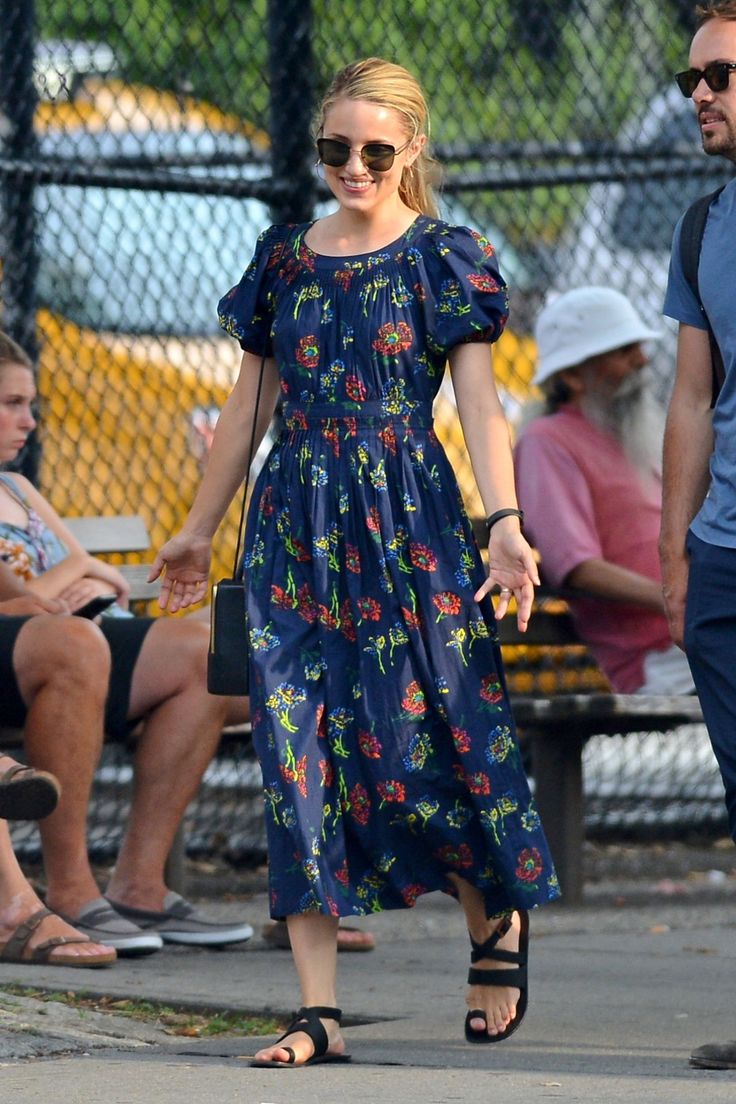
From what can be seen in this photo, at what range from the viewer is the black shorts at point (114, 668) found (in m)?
4.92

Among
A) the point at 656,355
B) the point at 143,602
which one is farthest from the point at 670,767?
the point at 143,602

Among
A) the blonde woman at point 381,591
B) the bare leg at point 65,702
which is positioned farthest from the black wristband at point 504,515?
the bare leg at point 65,702

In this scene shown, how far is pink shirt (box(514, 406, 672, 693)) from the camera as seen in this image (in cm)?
590

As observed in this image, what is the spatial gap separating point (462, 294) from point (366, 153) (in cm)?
32

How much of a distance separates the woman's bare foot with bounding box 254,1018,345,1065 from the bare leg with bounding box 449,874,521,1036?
11.2 inches

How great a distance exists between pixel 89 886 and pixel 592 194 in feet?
10.8

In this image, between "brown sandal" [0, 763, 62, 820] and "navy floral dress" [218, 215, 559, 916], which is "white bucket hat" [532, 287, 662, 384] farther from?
"brown sandal" [0, 763, 62, 820]

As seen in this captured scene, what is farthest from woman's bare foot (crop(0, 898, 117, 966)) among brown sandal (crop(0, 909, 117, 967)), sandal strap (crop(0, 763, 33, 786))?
sandal strap (crop(0, 763, 33, 786))

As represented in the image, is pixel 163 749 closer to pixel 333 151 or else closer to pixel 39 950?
pixel 39 950

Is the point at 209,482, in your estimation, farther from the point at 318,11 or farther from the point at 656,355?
the point at 656,355

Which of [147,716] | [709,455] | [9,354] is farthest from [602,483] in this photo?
[709,455]

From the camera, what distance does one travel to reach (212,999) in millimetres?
4422

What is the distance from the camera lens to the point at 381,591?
3902mm

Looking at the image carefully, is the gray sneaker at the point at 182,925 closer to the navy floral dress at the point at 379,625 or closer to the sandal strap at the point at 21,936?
the sandal strap at the point at 21,936
